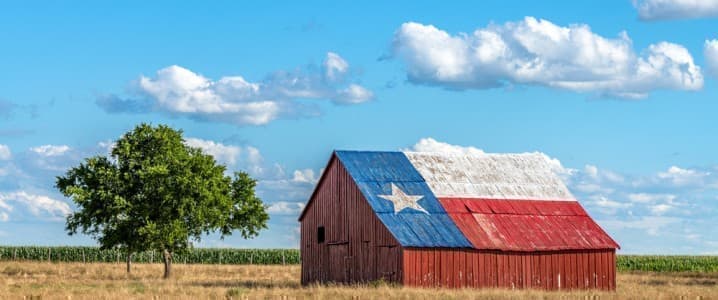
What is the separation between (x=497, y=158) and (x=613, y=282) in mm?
8735

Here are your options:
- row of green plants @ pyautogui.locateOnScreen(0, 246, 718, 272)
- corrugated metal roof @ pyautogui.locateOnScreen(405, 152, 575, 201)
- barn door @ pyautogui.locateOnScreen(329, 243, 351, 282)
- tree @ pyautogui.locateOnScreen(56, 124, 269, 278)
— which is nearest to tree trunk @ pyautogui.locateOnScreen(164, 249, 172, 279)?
tree @ pyautogui.locateOnScreen(56, 124, 269, 278)

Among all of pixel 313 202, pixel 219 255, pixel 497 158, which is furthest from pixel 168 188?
pixel 219 255

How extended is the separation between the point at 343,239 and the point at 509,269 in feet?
25.2

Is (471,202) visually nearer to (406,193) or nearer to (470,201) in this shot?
(470,201)

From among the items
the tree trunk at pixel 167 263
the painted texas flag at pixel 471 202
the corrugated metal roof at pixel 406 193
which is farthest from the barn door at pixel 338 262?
the tree trunk at pixel 167 263

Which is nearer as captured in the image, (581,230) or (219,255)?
(581,230)

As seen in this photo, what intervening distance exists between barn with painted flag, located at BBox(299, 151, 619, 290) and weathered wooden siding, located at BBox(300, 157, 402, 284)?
0.15 ft

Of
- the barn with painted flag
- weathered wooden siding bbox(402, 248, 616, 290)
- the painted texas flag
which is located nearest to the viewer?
weathered wooden siding bbox(402, 248, 616, 290)

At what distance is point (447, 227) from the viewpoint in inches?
1848

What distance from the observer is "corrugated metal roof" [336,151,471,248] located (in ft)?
149

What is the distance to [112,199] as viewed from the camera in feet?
202

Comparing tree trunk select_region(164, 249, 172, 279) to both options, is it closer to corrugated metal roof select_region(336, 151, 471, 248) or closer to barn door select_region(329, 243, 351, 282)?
barn door select_region(329, 243, 351, 282)

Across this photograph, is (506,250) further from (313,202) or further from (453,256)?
(313,202)

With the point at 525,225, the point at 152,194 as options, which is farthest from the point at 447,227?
the point at 152,194
